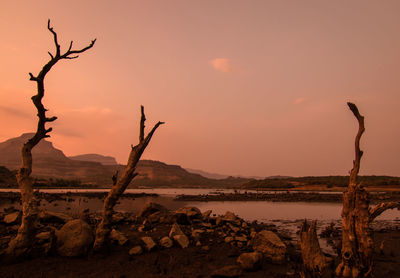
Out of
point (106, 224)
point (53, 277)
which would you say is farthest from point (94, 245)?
point (53, 277)

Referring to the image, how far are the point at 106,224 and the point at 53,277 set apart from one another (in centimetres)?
267

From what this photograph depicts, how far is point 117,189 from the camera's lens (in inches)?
451

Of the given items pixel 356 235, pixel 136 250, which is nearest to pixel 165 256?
pixel 136 250

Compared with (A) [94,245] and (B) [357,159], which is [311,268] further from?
(A) [94,245]

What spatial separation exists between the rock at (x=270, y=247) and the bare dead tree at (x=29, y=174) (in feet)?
32.3

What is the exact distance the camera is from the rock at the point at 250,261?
1025cm

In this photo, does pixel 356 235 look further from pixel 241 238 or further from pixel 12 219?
pixel 12 219

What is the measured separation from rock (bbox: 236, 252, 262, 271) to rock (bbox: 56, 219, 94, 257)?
6580 mm

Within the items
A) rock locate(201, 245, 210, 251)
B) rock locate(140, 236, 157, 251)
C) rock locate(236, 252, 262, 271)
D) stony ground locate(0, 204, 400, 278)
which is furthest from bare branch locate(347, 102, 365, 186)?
rock locate(140, 236, 157, 251)

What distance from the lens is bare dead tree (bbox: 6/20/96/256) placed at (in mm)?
10109

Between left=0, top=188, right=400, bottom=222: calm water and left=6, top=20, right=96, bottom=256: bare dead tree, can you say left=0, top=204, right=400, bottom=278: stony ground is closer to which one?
left=6, top=20, right=96, bottom=256: bare dead tree

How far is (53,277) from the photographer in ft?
29.1

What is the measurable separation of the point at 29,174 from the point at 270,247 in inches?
448

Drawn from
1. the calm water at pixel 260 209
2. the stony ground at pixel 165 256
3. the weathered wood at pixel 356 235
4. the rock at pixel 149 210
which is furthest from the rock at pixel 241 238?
the calm water at pixel 260 209
